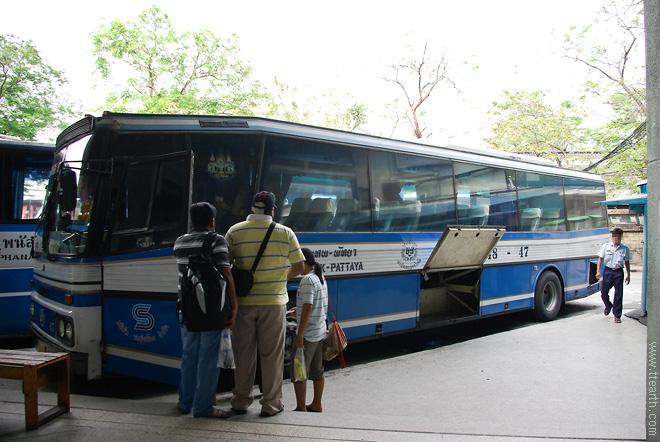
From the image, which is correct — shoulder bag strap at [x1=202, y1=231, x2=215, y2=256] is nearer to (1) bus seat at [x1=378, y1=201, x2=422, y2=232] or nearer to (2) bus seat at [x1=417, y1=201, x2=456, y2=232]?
(1) bus seat at [x1=378, y1=201, x2=422, y2=232]

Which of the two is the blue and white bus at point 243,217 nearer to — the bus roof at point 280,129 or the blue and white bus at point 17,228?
the bus roof at point 280,129

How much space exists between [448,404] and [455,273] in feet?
11.6

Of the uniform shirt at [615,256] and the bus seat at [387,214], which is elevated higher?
the bus seat at [387,214]

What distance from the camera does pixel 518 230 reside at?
8438 millimetres

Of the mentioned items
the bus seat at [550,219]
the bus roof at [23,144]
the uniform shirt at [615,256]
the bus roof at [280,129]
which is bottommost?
the uniform shirt at [615,256]

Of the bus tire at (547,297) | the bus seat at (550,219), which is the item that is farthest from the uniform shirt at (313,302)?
the bus seat at (550,219)

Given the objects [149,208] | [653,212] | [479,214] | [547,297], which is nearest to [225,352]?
[149,208]

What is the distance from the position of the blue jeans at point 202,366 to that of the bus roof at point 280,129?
2.07 metres

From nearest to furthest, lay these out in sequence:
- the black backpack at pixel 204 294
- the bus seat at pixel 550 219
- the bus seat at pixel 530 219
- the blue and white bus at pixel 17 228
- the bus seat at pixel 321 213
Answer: the black backpack at pixel 204 294 < the bus seat at pixel 321 213 < the blue and white bus at pixel 17 228 < the bus seat at pixel 530 219 < the bus seat at pixel 550 219

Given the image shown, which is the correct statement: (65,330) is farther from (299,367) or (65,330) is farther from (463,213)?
(463,213)

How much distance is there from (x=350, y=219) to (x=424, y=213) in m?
1.53

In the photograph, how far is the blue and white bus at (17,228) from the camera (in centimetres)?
673

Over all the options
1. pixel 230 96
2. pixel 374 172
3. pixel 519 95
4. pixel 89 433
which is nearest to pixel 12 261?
pixel 89 433

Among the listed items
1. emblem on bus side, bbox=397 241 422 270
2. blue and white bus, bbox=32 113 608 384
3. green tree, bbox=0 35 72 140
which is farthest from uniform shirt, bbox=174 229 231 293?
green tree, bbox=0 35 72 140
